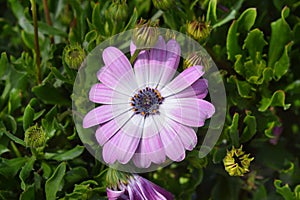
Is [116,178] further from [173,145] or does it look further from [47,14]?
[47,14]

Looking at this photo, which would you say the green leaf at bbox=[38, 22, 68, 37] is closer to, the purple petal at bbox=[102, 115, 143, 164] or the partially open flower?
the purple petal at bbox=[102, 115, 143, 164]

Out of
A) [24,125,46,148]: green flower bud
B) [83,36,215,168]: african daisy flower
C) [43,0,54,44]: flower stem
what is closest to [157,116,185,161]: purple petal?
[83,36,215,168]: african daisy flower

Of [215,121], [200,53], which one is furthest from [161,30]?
[215,121]

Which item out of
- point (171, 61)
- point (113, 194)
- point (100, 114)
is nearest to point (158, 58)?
point (171, 61)

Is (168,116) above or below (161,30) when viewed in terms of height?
below

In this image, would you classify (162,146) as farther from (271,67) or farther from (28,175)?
(271,67)
